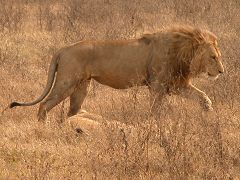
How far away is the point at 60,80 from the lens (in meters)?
7.82

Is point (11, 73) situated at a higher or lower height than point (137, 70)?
lower

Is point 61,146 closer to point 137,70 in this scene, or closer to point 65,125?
point 65,125

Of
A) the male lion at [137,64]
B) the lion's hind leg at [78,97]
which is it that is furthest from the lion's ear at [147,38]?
the lion's hind leg at [78,97]

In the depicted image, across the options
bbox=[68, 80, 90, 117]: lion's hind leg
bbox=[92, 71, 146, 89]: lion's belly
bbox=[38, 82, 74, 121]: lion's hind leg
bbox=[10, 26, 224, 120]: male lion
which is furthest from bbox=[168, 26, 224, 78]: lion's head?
bbox=[38, 82, 74, 121]: lion's hind leg

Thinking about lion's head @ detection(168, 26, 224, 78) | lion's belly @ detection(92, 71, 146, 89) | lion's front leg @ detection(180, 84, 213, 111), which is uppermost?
lion's head @ detection(168, 26, 224, 78)

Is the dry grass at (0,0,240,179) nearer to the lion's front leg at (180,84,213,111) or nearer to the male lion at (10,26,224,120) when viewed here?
the lion's front leg at (180,84,213,111)

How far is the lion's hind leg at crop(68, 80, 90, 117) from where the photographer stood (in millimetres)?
8062

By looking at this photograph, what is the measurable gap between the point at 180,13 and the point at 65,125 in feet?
27.1

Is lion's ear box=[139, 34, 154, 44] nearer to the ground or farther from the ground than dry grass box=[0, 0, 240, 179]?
farther from the ground

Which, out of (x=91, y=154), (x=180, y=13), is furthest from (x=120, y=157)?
(x=180, y=13)

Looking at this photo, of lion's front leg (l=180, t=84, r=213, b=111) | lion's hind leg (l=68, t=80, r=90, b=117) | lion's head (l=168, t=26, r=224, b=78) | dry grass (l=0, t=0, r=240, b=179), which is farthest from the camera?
lion's hind leg (l=68, t=80, r=90, b=117)

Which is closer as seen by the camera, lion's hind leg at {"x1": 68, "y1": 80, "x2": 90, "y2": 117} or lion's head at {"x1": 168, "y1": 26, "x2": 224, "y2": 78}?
lion's head at {"x1": 168, "y1": 26, "x2": 224, "y2": 78}

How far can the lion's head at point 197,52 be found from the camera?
7934mm

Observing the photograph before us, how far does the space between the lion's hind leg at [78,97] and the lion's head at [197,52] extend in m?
1.25
